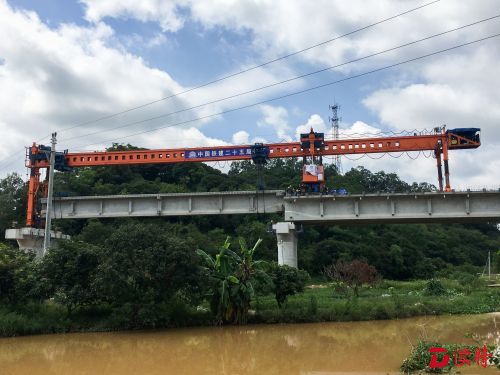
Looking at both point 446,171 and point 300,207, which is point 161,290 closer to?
point 300,207

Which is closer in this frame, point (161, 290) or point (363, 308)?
point (161, 290)

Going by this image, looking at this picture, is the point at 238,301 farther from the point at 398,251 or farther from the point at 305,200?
the point at 398,251

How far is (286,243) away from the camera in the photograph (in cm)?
3183

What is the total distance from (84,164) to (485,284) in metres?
34.2

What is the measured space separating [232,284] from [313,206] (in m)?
11.7

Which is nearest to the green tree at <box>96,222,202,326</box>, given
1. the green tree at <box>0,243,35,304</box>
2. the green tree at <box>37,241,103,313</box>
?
the green tree at <box>37,241,103,313</box>

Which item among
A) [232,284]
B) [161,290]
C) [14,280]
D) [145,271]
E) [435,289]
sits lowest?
[435,289]

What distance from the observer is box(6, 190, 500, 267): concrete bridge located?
29.9m

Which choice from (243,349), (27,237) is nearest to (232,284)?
(243,349)

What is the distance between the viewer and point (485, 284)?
121 ft

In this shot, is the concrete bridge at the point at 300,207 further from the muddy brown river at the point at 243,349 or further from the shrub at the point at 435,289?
the muddy brown river at the point at 243,349

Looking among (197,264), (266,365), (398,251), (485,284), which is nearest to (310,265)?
(398,251)

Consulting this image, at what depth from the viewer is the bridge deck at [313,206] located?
1175 inches

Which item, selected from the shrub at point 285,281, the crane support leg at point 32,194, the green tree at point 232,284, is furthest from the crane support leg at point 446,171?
the crane support leg at point 32,194
